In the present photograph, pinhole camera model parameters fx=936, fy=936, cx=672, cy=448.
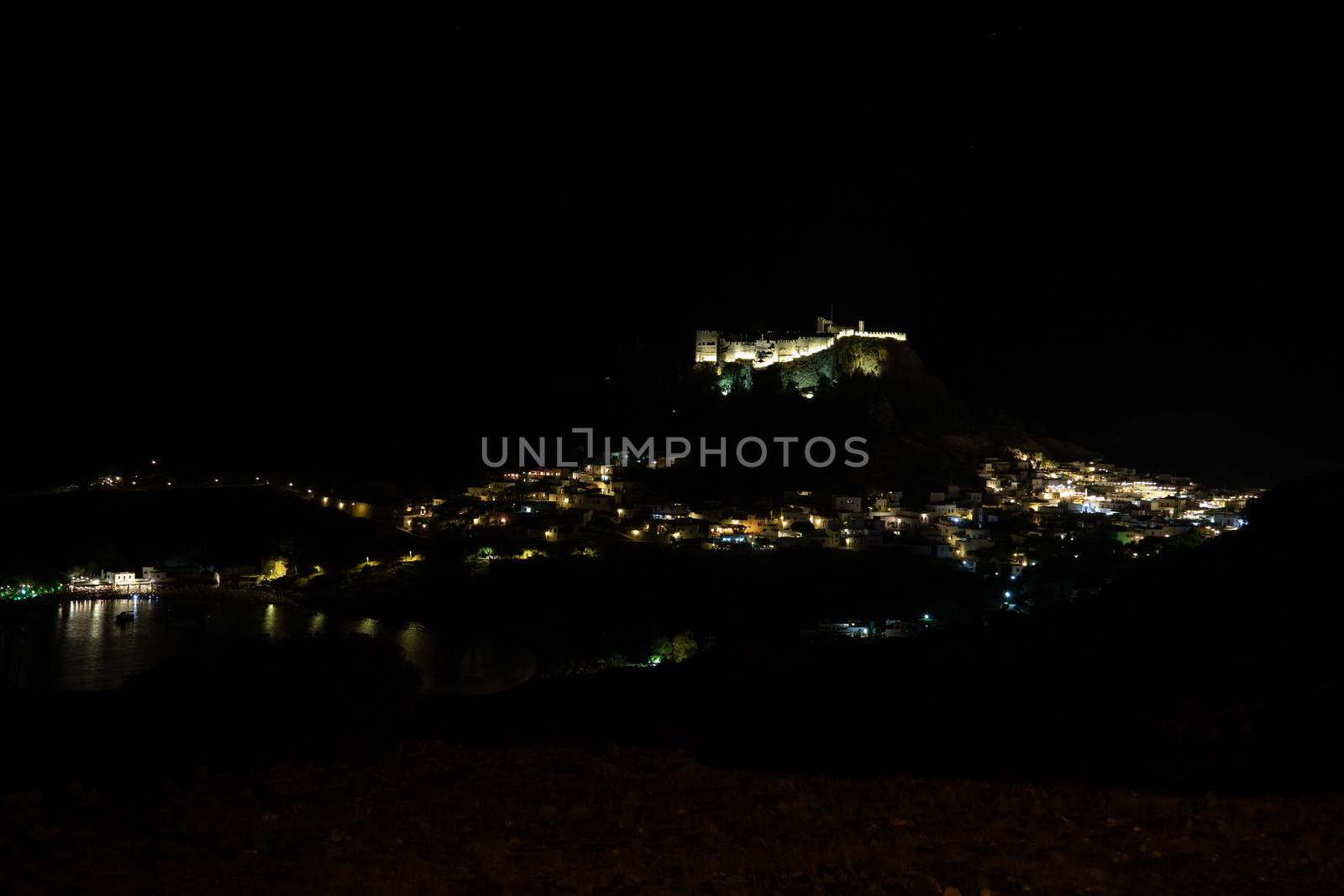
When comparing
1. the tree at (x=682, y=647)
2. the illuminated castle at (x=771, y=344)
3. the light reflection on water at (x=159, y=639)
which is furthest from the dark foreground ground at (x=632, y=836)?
the illuminated castle at (x=771, y=344)

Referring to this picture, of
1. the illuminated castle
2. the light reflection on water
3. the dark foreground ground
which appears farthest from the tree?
the illuminated castle

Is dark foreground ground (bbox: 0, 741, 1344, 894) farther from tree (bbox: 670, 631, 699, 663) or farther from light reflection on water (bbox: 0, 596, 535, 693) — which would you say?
tree (bbox: 670, 631, 699, 663)

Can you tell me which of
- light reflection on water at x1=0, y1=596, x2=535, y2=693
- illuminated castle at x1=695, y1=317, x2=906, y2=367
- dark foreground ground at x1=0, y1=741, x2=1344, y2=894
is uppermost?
illuminated castle at x1=695, y1=317, x2=906, y2=367

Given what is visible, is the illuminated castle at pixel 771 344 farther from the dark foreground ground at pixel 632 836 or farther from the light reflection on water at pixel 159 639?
the dark foreground ground at pixel 632 836

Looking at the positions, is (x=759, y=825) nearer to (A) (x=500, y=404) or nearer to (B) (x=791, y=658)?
(B) (x=791, y=658)

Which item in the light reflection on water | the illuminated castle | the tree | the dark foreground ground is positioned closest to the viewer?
the dark foreground ground

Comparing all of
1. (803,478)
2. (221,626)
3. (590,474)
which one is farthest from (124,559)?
(803,478)
